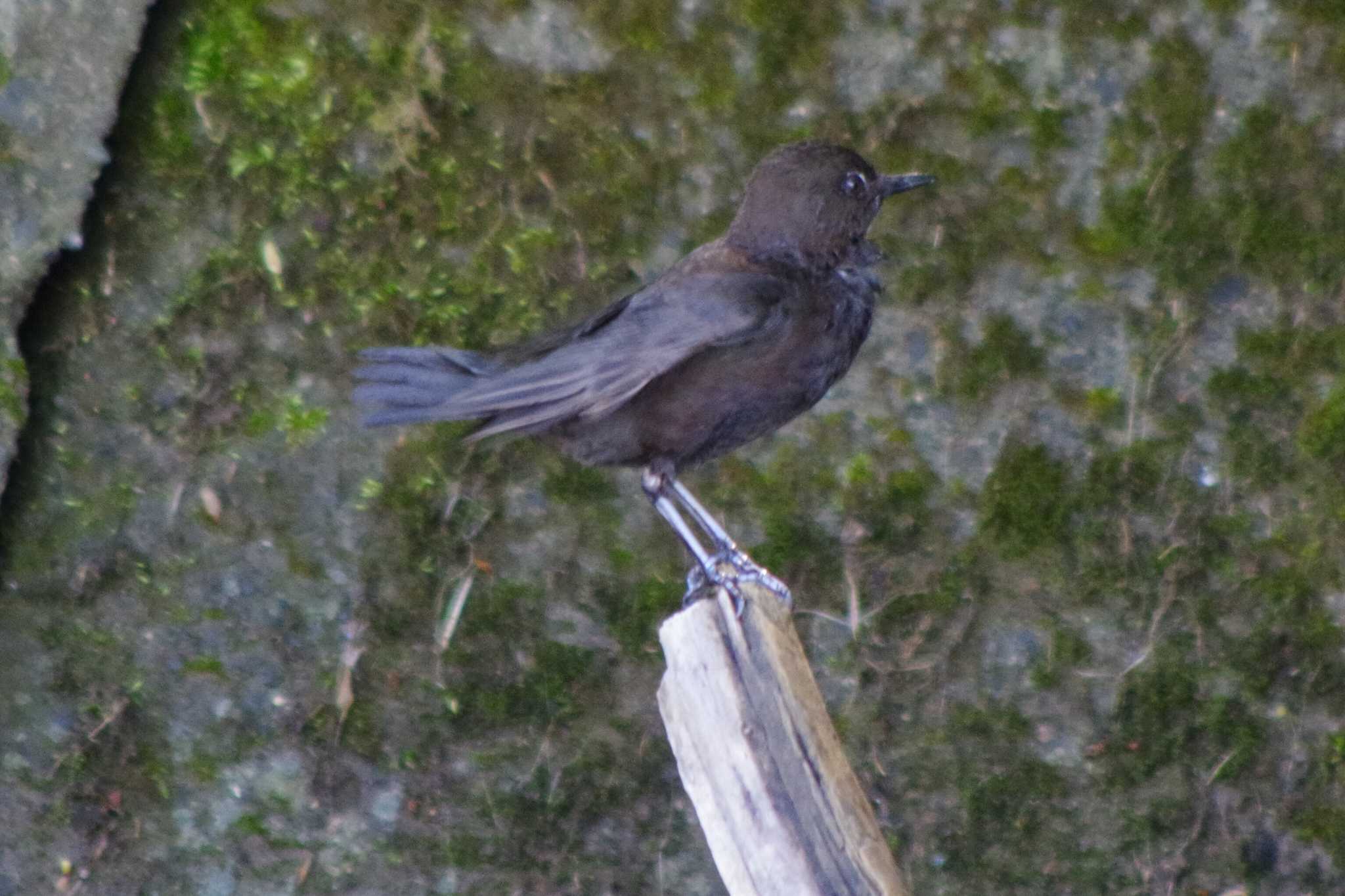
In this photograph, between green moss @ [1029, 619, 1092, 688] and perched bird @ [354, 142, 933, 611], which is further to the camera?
green moss @ [1029, 619, 1092, 688]

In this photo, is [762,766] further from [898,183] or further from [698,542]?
[898,183]

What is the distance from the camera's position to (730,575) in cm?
355

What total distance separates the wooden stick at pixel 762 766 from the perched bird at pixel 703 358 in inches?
10.1

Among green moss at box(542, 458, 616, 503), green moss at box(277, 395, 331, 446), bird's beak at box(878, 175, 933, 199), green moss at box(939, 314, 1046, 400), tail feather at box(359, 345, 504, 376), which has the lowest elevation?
tail feather at box(359, 345, 504, 376)

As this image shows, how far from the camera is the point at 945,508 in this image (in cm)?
470

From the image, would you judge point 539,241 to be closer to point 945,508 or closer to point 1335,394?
point 945,508

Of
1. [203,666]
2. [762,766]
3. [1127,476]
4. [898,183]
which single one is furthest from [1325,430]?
[203,666]

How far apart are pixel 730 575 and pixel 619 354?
0.58m

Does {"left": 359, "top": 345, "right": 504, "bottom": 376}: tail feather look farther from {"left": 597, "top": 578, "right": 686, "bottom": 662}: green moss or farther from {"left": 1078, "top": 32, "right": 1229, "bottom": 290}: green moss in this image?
{"left": 1078, "top": 32, "right": 1229, "bottom": 290}: green moss

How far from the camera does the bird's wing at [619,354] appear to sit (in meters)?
3.52

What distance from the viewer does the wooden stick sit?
2.76 meters

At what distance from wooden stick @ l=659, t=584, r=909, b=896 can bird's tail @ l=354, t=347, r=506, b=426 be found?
80 centimetres

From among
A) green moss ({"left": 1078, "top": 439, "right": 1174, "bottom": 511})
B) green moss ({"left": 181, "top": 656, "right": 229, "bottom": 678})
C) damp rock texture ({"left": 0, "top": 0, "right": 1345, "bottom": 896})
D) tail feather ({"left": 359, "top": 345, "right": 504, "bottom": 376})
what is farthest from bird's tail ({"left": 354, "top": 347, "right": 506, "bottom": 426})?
green moss ({"left": 1078, "top": 439, "right": 1174, "bottom": 511})

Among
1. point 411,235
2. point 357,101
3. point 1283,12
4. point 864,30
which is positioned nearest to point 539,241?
point 411,235
